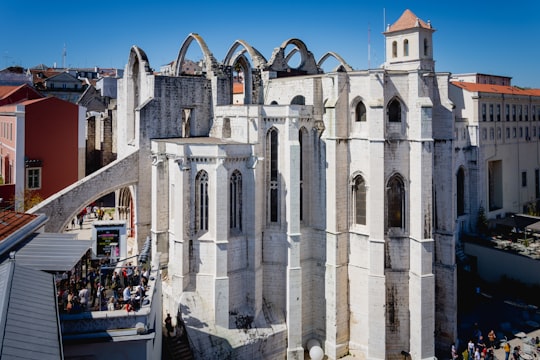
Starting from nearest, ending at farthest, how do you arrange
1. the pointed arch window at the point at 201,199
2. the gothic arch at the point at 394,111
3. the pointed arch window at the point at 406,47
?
the pointed arch window at the point at 201,199 < the gothic arch at the point at 394,111 < the pointed arch window at the point at 406,47

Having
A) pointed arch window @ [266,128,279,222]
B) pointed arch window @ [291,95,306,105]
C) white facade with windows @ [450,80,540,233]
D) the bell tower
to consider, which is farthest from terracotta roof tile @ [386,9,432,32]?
pointed arch window @ [266,128,279,222]

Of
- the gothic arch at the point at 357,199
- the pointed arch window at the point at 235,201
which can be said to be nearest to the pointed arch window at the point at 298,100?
the gothic arch at the point at 357,199

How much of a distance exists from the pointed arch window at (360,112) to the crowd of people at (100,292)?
13.1 metres

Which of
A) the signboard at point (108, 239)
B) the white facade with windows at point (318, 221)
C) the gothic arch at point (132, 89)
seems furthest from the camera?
the gothic arch at point (132, 89)

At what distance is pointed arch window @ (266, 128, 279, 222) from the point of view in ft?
88.5

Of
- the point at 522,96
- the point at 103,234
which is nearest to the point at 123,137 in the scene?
the point at 103,234

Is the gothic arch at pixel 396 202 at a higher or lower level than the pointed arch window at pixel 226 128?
lower

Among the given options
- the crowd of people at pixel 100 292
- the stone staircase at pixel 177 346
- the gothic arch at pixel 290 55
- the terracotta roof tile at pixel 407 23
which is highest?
the terracotta roof tile at pixel 407 23

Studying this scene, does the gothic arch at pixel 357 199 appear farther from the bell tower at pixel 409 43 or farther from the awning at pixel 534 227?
the awning at pixel 534 227

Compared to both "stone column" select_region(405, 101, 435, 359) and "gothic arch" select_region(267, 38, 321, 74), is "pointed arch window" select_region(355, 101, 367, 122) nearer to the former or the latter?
"stone column" select_region(405, 101, 435, 359)

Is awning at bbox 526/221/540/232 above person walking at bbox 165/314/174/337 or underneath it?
above

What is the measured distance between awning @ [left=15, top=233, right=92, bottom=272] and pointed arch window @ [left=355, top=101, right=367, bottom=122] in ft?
48.3

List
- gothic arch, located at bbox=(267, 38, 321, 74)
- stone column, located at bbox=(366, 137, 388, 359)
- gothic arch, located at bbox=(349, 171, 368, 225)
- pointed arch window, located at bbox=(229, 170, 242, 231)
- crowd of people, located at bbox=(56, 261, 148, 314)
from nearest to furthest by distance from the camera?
crowd of people, located at bbox=(56, 261, 148, 314) < stone column, located at bbox=(366, 137, 388, 359) < pointed arch window, located at bbox=(229, 170, 242, 231) < gothic arch, located at bbox=(349, 171, 368, 225) < gothic arch, located at bbox=(267, 38, 321, 74)

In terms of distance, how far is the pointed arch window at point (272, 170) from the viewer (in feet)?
88.5
